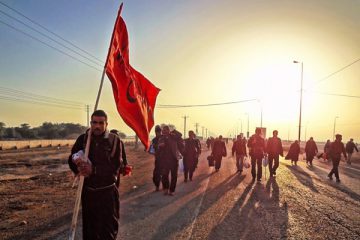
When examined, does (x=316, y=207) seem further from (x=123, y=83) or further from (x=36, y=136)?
(x=36, y=136)

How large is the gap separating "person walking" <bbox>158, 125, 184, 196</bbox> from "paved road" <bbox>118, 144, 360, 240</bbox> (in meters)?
0.51

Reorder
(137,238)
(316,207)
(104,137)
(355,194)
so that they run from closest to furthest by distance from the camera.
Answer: (104,137) → (137,238) → (316,207) → (355,194)

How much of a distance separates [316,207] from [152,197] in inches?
172

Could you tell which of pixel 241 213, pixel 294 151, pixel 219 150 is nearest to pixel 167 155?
pixel 241 213

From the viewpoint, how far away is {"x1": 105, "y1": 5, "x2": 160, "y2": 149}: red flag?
5.58m

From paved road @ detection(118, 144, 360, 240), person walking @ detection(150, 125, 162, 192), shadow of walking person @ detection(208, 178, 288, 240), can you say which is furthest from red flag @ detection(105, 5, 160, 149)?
person walking @ detection(150, 125, 162, 192)

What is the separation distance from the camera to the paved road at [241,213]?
6898 mm

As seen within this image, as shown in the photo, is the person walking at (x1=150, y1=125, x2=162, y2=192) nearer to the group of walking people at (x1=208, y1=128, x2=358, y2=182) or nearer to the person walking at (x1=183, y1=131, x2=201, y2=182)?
the person walking at (x1=183, y1=131, x2=201, y2=182)

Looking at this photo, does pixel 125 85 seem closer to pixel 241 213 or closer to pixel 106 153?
pixel 106 153

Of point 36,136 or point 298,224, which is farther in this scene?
point 36,136

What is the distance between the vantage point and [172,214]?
8484mm

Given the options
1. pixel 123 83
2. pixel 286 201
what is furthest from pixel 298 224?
pixel 123 83

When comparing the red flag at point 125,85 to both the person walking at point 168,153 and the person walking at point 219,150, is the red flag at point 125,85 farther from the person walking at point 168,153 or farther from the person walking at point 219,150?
the person walking at point 219,150

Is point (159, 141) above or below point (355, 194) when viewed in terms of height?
above
